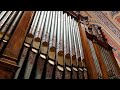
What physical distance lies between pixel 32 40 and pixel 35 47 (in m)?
0.14

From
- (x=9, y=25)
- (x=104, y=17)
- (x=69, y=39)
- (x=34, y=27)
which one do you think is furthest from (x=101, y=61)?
(x=104, y=17)

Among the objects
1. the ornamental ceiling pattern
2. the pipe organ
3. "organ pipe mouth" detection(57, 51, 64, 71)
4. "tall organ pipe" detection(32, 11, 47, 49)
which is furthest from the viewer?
the ornamental ceiling pattern

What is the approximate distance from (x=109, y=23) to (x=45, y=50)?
13.9 feet

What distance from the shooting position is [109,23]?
617cm

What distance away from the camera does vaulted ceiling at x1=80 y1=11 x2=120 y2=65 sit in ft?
18.5

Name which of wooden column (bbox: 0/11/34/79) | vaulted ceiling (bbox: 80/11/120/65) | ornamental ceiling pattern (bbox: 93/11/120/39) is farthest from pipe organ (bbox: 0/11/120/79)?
ornamental ceiling pattern (bbox: 93/11/120/39)

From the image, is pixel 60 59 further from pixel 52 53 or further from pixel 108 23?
pixel 108 23

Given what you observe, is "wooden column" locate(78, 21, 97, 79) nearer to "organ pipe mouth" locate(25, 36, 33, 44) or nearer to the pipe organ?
the pipe organ

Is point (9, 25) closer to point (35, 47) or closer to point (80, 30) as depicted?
point (35, 47)

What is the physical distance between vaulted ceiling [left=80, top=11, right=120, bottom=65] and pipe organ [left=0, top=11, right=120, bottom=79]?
1928 mm

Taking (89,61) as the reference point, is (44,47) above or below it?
below

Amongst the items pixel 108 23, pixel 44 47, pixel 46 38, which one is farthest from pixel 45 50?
pixel 108 23

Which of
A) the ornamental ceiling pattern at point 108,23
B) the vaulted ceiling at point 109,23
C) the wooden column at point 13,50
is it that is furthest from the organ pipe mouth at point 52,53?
the ornamental ceiling pattern at point 108,23

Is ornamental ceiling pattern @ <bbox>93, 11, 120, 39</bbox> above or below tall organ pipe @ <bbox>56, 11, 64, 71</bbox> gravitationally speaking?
above
